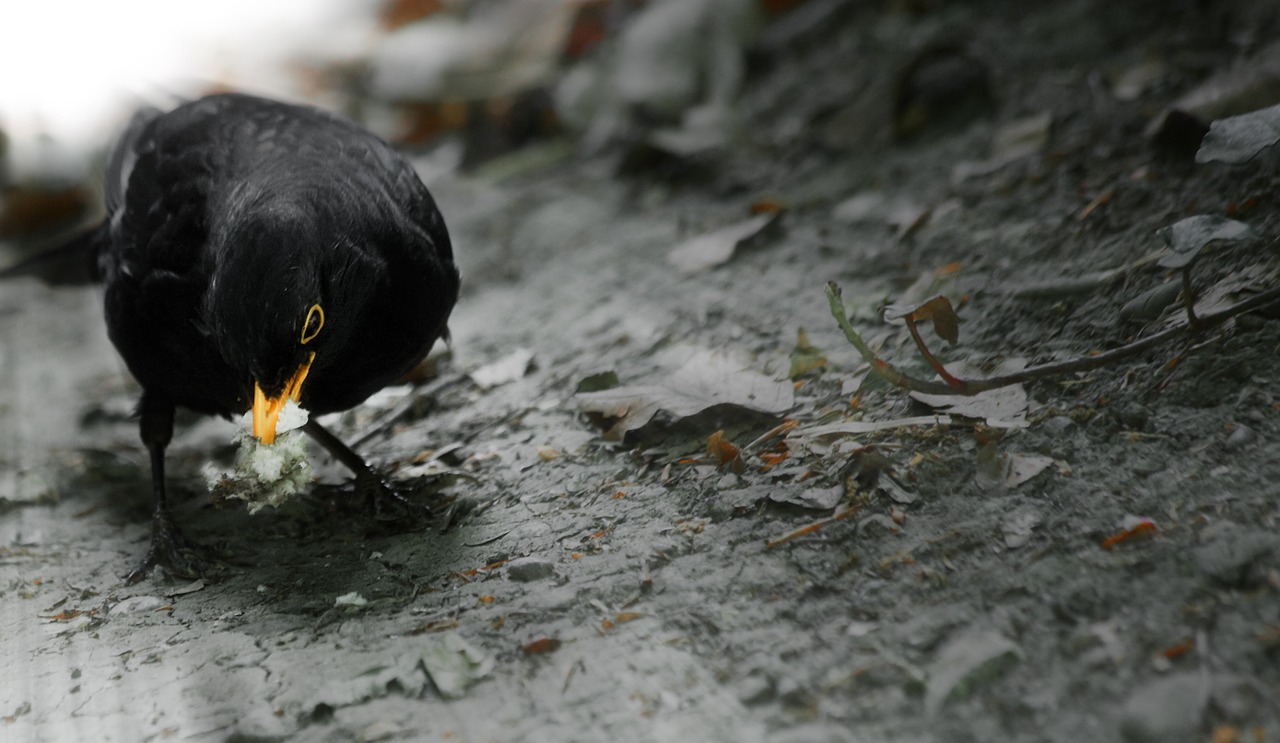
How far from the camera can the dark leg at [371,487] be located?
273 cm

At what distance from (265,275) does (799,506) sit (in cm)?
132

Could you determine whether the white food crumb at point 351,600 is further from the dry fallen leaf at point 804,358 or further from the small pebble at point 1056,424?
the small pebble at point 1056,424

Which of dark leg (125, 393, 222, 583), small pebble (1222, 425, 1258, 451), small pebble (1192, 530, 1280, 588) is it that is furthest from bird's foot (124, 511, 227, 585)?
small pebble (1222, 425, 1258, 451)

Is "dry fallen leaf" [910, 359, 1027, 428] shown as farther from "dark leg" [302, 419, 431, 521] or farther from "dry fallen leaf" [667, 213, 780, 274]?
"dry fallen leaf" [667, 213, 780, 274]

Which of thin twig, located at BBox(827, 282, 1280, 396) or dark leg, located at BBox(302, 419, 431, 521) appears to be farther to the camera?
dark leg, located at BBox(302, 419, 431, 521)

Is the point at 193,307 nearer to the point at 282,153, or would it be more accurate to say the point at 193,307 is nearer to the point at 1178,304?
the point at 282,153

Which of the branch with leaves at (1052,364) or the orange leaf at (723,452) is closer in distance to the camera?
the branch with leaves at (1052,364)

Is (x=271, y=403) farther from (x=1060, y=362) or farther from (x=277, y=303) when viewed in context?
(x=1060, y=362)

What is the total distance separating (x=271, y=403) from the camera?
2.46 metres

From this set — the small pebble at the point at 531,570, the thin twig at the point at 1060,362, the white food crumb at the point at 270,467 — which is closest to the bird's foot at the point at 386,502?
the white food crumb at the point at 270,467

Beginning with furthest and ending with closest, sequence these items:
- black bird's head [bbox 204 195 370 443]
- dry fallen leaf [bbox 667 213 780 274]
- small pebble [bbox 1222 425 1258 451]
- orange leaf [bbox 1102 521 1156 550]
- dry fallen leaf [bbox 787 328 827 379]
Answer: dry fallen leaf [bbox 667 213 780 274]
dry fallen leaf [bbox 787 328 827 379]
black bird's head [bbox 204 195 370 443]
small pebble [bbox 1222 425 1258 451]
orange leaf [bbox 1102 521 1156 550]

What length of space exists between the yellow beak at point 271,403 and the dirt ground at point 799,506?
36 cm

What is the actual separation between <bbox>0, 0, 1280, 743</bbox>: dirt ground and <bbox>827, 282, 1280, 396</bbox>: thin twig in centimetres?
4

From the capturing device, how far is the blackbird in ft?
7.97
